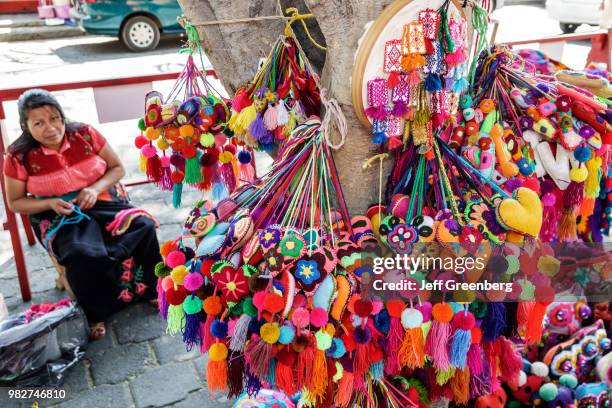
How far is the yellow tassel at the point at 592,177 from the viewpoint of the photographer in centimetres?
155

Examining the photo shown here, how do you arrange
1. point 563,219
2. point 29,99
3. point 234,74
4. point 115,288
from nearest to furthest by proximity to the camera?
point 234,74, point 563,219, point 29,99, point 115,288

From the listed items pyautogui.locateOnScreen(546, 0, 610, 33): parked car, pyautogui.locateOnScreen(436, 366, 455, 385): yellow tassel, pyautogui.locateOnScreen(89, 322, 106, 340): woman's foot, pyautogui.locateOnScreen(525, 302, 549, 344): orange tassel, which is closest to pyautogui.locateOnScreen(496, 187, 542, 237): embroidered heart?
pyautogui.locateOnScreen(525, 302, 549, 344): orange tassel

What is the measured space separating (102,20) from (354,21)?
8250 millimetres

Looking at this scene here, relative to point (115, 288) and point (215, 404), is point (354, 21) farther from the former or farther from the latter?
point (115, 288)

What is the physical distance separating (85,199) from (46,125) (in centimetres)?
39

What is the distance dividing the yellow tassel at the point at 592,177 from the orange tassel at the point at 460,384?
74cm

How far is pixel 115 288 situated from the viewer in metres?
2.71

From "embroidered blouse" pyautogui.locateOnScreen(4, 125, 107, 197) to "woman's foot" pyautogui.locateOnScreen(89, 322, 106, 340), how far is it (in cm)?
66

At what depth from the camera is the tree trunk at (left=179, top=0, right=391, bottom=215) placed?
1.05 meters

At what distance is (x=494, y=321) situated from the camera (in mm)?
1084

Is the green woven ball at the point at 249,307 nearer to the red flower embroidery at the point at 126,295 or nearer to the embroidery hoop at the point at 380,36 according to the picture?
the embroidery hoop at the point at 380,36

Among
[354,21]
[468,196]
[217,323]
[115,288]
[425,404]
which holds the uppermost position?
[354,21]

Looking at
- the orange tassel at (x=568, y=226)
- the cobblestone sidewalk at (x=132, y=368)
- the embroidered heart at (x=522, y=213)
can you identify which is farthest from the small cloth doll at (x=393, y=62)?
the cobblestone sidewalk at (x=132, y=368)

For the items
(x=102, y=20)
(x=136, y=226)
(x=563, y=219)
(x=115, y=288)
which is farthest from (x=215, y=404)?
(x=102, y=20)
